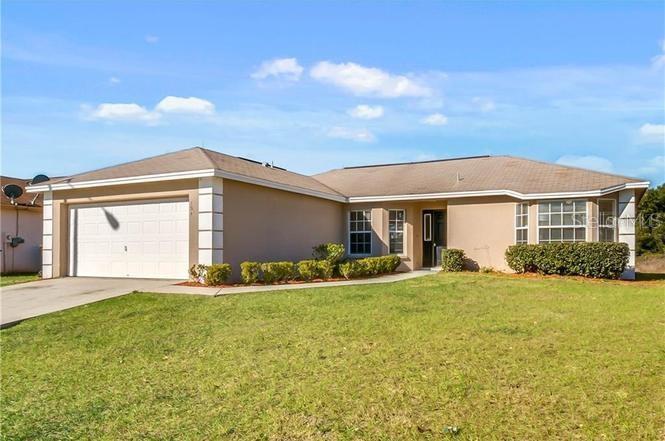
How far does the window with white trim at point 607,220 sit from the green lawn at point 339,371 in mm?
5808

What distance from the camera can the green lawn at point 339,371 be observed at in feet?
13.2

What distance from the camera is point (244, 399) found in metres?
4.63

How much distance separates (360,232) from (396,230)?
1508 mm

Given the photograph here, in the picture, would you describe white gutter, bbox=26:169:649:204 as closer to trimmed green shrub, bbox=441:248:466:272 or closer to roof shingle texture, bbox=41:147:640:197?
roof shingle texture, bbox=41:147:640:197

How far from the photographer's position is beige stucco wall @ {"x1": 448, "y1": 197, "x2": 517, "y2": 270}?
15781 mm

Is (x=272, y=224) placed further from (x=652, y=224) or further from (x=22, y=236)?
(x=652, y=224)

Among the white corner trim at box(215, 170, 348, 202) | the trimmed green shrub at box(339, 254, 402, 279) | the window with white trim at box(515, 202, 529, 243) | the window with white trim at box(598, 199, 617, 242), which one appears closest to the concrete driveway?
the white corner trim at box(215, 170, 348, 202)

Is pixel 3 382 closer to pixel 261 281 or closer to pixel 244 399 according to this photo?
pixel 244 399

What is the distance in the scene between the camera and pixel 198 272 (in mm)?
12305

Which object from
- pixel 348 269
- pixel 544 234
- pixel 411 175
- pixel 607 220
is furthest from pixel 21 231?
pixel 607 220

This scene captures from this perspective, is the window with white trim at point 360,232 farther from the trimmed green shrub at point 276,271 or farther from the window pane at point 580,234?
the window pane at point 580,234

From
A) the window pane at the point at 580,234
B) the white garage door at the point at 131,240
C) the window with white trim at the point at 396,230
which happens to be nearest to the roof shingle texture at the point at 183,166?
the white garage door at the point at 131,240

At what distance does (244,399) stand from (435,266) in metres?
14.4

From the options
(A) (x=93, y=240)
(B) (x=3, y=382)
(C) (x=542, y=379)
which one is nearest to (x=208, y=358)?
(B) (x=3, y=382)
